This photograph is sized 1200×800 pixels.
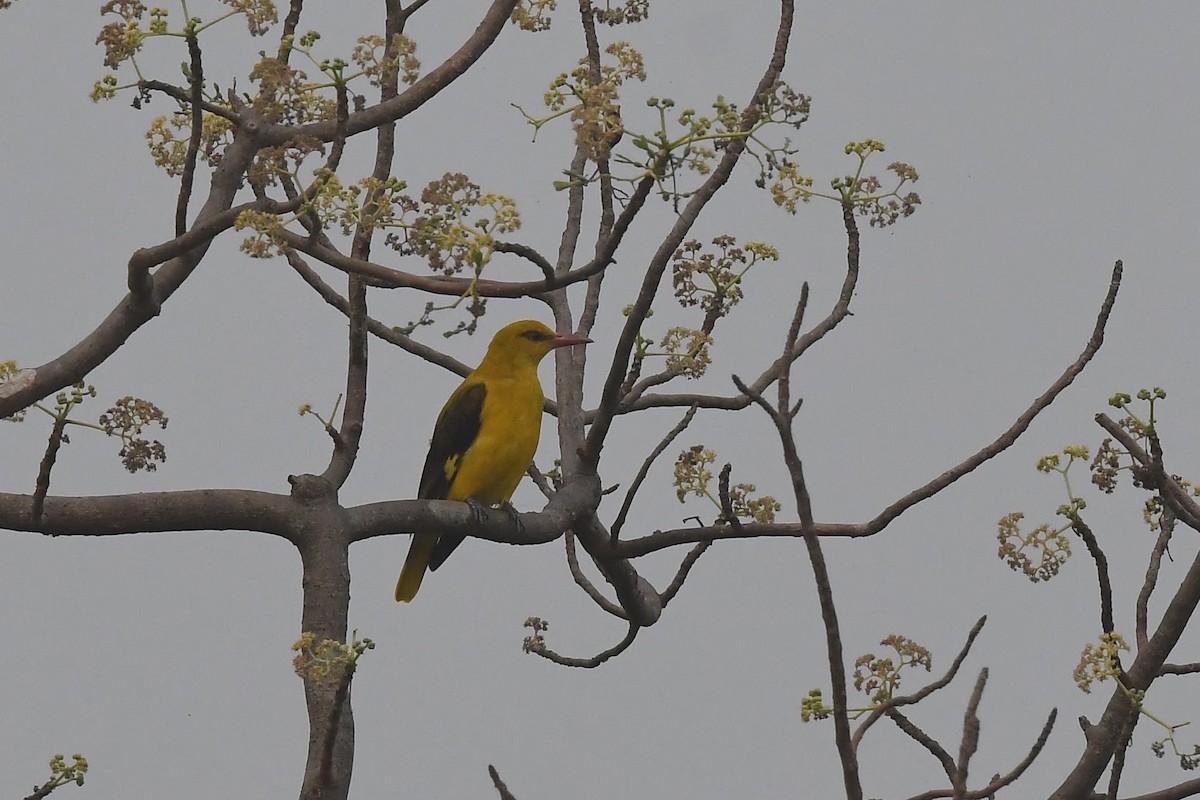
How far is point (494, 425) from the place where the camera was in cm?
495

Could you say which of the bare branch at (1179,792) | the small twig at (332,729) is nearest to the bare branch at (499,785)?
the small twig at (332,729)

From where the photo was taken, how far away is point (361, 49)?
3.08m

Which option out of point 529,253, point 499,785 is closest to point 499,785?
point 499,785

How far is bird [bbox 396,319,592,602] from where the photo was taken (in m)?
4.93

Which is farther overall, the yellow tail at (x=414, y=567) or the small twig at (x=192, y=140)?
the yellow tail at (x=414, y=567)

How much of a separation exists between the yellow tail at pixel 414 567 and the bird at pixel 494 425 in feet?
0.99

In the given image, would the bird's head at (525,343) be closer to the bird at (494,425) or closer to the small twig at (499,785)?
the bird at (494,425)

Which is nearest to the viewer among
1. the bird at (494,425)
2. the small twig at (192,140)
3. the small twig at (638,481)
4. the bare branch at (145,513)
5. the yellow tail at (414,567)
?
the small twig at (192,140)

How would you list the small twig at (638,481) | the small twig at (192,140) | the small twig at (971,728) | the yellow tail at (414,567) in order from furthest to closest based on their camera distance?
the yellow tail at (414,567), the small twig at (638,481), the small twig at (192,140), the small twig at (971,728)

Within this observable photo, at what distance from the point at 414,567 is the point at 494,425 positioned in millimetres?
759

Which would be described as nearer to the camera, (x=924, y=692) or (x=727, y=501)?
(x=924, y=692)

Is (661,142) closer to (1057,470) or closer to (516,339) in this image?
(1057,470)

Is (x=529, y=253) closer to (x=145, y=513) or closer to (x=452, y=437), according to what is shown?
(x=145, y=513)

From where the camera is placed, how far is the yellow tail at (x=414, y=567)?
5.38m
